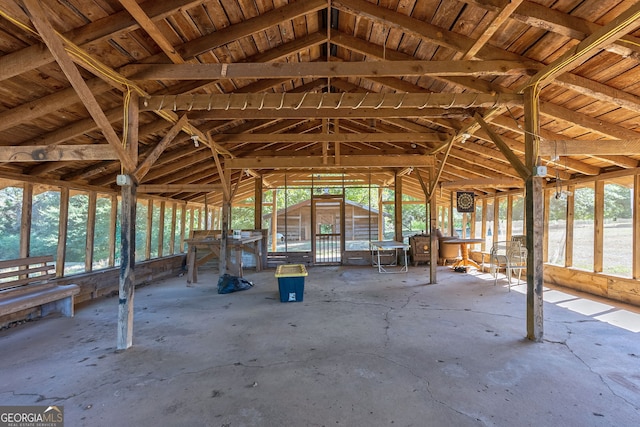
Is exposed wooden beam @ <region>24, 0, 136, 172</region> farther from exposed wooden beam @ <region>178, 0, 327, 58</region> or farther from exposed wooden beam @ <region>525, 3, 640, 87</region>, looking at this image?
exposed wooden beam @ <region>525, 3, 640, 87</region>

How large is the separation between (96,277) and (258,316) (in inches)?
152

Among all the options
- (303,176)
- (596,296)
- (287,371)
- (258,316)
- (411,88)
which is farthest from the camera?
(303,176)

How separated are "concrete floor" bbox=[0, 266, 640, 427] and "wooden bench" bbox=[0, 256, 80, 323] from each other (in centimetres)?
30

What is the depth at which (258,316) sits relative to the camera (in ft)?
14.8

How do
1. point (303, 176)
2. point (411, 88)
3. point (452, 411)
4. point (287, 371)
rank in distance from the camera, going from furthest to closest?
point (303, 176), point (411, 88), point (287, 371), point (452, 411)

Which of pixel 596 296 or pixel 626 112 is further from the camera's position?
pixel 596 296

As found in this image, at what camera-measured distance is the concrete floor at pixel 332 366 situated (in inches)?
86.0

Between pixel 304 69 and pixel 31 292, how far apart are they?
16.5 ft

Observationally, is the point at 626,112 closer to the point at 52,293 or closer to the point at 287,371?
the point at 287,371

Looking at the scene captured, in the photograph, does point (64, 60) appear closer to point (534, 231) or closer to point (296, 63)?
point (296, 63)

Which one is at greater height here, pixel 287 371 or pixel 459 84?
pixel 459 84

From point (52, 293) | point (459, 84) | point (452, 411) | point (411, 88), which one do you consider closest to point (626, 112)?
point (459, 84)

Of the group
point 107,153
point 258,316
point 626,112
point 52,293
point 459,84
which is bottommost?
point 258,316

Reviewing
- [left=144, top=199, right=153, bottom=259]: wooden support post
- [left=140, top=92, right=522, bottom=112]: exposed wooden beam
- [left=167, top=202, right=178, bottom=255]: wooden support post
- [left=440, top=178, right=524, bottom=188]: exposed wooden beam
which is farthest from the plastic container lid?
[left=167, top=202, right=178, bottom=255]: wooden support post
